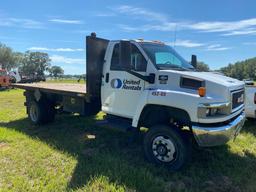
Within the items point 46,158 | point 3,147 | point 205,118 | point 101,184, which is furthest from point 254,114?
point 3,147

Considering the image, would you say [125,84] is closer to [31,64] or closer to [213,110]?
[213,110]

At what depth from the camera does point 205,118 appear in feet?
13.8

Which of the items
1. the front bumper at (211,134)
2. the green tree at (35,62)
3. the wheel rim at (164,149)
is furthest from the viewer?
the green tree at (35,62)

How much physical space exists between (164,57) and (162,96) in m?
1.16

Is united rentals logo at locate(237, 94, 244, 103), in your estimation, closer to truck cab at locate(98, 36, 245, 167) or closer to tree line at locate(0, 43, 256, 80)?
truck cab at locate(98, 36, 245, 167)

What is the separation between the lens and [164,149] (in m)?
4.70

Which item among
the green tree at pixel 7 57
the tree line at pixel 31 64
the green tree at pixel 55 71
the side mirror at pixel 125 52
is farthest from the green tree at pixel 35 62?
the side mirror at pixel 125 52

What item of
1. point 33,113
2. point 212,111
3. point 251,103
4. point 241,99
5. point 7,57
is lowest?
point 33,113

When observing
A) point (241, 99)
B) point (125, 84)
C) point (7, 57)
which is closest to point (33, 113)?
point (125, 84)

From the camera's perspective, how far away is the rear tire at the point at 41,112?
8.01 m

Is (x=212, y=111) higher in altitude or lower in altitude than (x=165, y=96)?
lower

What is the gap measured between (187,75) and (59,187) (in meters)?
2.79

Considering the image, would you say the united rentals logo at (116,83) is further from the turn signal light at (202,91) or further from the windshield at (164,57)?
the turn signal light at (202,91)

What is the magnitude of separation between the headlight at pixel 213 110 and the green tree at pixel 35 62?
96.1 meters
